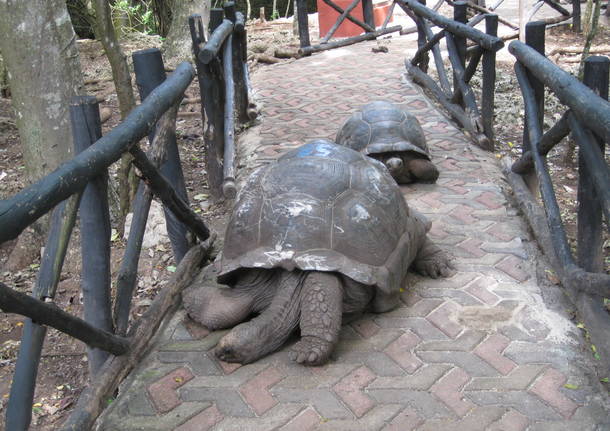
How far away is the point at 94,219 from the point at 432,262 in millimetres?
1941

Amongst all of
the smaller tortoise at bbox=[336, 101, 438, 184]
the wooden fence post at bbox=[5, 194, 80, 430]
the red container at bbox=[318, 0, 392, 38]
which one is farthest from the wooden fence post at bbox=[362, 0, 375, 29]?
the wooden fence post at bbox=[5, 194, 80, 430]

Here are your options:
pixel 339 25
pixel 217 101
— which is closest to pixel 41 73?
pixel 217 101

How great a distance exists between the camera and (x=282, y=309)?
2861 mm

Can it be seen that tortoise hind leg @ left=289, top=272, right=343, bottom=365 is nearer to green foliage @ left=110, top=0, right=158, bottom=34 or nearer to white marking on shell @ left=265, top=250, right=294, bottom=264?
white marking on shell @ left=265, top=250, right=294, bottom=264

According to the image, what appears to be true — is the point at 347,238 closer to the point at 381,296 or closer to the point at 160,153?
the point at 381,296

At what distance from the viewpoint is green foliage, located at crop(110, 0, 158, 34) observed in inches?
514

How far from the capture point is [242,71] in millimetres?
6551

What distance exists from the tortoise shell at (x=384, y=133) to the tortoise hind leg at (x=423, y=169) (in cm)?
7

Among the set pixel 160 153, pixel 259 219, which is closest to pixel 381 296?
pixel 259 219

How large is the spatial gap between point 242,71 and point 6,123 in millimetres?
3478

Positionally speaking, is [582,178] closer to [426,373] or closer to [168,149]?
[426,373]

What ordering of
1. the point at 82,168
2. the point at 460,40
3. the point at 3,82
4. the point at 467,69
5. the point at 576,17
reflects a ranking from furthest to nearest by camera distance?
the point at 576,17, the point at 3,82, the point at 460,40, the point at 467,69, the point at 82,168

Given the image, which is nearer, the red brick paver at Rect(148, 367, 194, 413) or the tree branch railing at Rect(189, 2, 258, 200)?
the red brick paver at Rect(148, 367, 194, 413)

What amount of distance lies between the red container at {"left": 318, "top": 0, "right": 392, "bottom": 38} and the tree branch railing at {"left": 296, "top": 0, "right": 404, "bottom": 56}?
11 centimetres
